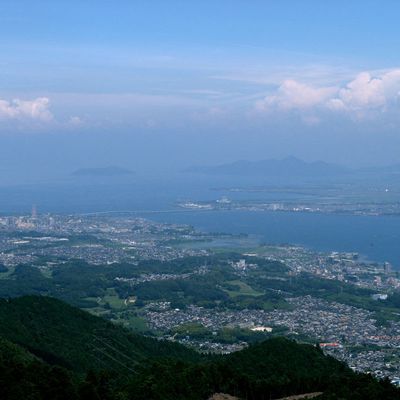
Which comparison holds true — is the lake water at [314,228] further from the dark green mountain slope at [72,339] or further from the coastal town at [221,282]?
the dark green mountain slope at [72,339]

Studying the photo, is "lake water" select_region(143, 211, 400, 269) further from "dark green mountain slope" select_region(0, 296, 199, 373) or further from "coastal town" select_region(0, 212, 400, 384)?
"dark green mountain slope" select_region(0, 296, 199, 373)

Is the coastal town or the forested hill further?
the coastal town

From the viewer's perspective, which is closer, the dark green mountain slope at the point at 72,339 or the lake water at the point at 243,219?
the dark green mountain slope at the point at 72,339

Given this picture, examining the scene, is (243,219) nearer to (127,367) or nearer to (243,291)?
(243,291)

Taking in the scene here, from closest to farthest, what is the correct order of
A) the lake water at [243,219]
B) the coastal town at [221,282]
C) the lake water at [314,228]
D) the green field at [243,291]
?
the coastal town at [221,282] → the green field at [243,291] → the lake water at [314,228] → the lake water at [243,219]

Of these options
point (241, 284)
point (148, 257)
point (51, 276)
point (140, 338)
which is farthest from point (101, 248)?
point (140, 338)

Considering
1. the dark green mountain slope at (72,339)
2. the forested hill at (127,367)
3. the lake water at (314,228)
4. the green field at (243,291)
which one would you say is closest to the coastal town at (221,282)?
the green field at (243,291)

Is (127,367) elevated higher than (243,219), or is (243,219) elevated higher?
(243,219)

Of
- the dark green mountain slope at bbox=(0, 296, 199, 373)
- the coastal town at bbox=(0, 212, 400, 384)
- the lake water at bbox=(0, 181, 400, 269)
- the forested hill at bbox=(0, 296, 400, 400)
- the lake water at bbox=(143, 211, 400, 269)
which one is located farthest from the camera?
the lake water at bbox=(0, 181, 400, 269)

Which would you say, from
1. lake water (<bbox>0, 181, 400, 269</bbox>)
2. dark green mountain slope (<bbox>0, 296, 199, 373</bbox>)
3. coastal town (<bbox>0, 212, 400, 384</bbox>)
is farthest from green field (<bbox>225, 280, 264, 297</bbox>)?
dark green mountain slope (<bbox>0, 296, 199, 373</bbox>)

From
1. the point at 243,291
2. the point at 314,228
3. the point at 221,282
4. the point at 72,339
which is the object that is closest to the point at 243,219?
the point at 314,228
